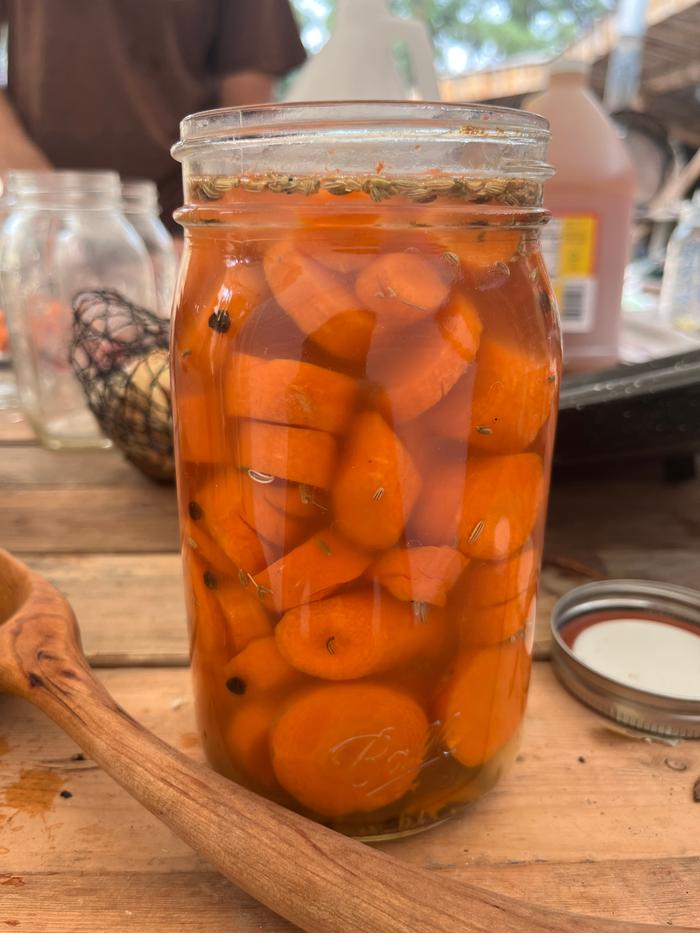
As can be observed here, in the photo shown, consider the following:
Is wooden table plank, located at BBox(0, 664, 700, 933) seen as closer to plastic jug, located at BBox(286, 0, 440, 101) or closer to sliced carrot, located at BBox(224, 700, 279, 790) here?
sliced carrot, located at BBox(224, 700, 279, 790)

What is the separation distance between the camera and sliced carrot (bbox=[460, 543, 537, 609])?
0.36 m

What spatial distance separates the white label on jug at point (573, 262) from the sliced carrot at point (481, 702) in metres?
0.70

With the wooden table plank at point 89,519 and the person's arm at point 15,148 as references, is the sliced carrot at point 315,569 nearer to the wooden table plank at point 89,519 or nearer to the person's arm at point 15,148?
the wooden table plank at point 89,519

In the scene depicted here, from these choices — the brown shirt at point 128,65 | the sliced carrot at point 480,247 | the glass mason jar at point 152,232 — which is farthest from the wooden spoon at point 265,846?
the brown shirt at point 128,65

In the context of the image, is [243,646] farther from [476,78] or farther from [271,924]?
Result: [476,78]

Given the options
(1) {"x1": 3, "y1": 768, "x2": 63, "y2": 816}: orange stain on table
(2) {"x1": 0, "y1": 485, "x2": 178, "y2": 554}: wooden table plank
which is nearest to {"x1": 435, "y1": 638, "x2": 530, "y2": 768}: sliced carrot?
(1) {"x1": 3, "y1": 768, "x2": 63, "y2": 816}: orange stain on table

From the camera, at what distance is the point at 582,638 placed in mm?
→ 504

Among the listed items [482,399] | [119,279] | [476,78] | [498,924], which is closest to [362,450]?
[482,399]

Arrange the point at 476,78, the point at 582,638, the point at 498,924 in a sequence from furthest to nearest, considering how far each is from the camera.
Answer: the point at 476,78, the point at 582,638, the point at 498,924

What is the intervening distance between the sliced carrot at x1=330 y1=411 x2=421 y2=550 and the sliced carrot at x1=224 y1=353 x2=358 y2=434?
1cm

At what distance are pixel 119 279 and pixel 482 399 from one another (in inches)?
30.7

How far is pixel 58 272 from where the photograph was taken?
0.99 m

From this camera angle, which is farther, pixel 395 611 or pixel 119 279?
pixel 119 279

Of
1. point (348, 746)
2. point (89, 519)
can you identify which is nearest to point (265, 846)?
point (348, 746)
